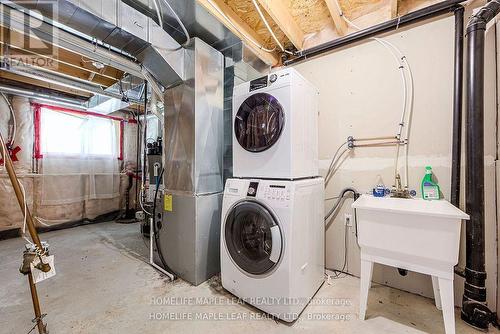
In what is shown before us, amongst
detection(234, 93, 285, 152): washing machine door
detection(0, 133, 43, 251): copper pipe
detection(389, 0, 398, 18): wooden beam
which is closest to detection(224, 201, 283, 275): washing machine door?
detection(234, 93, 285, 152): washing machine door

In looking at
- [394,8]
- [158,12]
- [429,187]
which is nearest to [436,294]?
[429,187]

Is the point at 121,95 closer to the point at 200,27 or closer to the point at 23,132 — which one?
the point at 23,132

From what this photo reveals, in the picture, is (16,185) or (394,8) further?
(394,8)

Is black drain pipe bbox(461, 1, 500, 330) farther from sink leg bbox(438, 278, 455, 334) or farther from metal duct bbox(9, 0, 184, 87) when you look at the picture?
metal duct bbox(9, 0, 184, 87)

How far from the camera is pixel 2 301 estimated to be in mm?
1779

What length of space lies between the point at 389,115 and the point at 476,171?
0.75 metres

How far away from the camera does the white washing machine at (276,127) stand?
1.61 metres

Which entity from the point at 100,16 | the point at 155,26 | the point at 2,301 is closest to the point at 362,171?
the point at 155,26

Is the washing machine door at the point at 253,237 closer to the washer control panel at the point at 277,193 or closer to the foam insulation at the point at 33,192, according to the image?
the washer control panel at the point at 277,193

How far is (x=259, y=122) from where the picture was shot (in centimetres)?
181

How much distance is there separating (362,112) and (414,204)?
978 millimetres

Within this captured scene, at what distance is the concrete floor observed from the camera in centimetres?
147

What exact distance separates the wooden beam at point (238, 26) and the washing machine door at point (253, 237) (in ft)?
5.13

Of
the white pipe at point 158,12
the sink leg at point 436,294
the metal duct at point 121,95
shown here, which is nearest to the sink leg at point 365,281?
the sink leg at point 436,294
